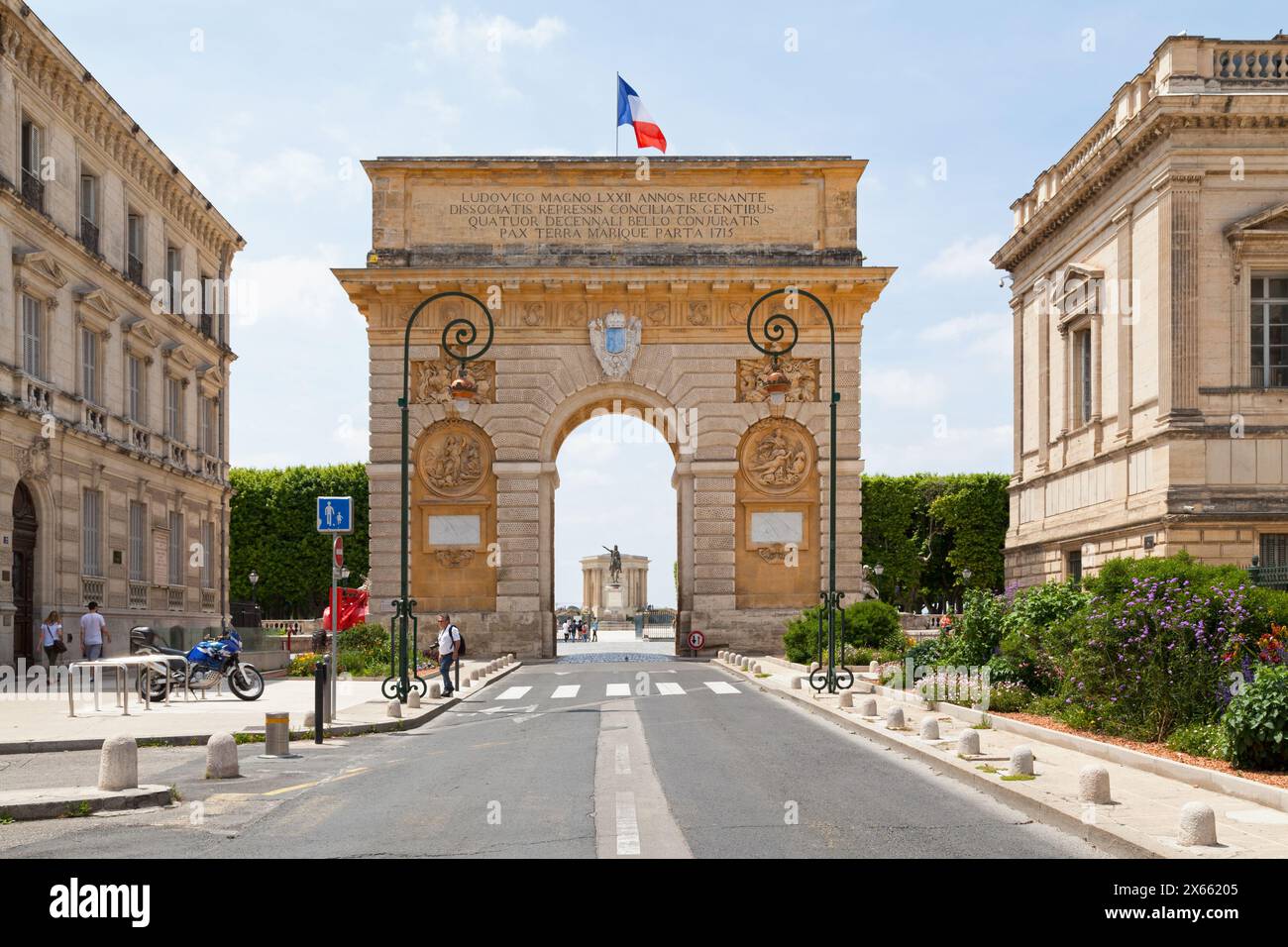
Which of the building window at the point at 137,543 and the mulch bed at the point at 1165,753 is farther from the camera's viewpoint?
the building window at the point at 137,543

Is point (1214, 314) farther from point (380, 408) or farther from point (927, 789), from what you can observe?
point (380, 408)

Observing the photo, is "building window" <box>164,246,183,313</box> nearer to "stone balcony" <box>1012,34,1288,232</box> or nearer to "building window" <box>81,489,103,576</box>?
"building window" <box>81,489,103,576</box>

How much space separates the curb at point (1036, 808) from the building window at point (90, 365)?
2352 cm

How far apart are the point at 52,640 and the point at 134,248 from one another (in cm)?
1434

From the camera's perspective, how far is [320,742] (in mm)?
17016

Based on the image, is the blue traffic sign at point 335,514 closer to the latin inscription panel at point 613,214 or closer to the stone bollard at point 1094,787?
the stone bollard at point 1094,787

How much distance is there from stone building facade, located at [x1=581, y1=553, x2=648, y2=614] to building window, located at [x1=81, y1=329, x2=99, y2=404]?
2434 inches

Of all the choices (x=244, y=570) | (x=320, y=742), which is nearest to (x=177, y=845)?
(x=320, y=742)

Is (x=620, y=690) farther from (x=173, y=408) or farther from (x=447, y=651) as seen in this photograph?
(x=173, y=408)

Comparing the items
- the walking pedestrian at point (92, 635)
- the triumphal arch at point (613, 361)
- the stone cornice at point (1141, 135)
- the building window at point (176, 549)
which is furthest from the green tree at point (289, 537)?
the stone cornice at point (1141, 135)

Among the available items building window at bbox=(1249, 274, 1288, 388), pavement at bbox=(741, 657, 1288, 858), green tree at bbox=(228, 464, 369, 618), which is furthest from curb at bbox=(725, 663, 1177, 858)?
green tree at bbox=(228, 464, 369, 618)

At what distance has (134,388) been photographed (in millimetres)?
37469

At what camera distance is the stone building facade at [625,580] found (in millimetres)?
94625
